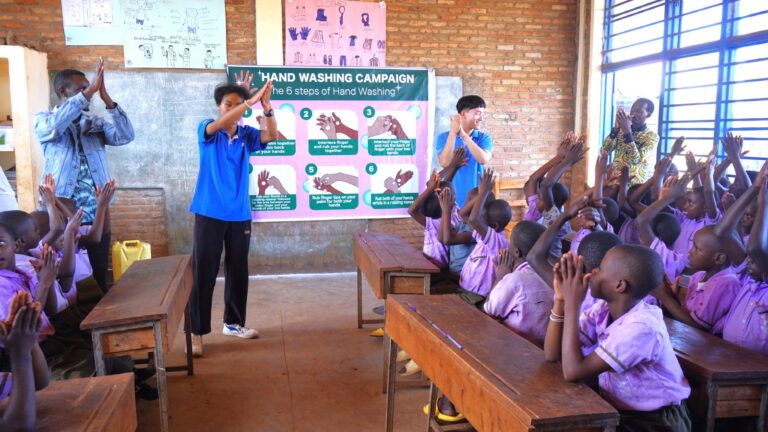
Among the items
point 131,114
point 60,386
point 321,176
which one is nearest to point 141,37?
point 131,114

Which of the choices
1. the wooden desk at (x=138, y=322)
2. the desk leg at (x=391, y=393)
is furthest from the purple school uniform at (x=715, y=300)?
the wooden desk at (x=138, y=322)

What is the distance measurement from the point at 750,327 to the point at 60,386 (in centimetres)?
254

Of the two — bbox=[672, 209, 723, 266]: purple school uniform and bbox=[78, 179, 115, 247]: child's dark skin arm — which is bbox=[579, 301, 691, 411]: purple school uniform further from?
bbox=[78, 179, 115, 247]: child's dark skin arm

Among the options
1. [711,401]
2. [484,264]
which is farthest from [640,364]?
[484,264]

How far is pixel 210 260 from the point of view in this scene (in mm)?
4086

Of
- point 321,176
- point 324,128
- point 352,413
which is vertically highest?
point 324,128

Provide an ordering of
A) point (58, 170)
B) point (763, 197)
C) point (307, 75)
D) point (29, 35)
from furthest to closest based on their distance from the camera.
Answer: point (307, 75) → point (29, 35) → point (58, 170) → point (763, 197)

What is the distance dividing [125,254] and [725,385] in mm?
5106

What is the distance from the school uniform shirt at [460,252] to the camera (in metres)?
3.97

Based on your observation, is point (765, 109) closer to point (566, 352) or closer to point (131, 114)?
point (566, 352)

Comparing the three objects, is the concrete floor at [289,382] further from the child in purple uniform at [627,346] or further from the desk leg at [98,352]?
the child in purple uniform at [627,346]

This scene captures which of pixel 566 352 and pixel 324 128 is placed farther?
pixel 324 128

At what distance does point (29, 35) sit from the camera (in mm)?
5848

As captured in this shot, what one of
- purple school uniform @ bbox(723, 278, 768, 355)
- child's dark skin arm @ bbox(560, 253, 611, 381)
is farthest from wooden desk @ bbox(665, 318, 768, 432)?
child's dark skin arm @ bbox(560, 253, 611, 381)
